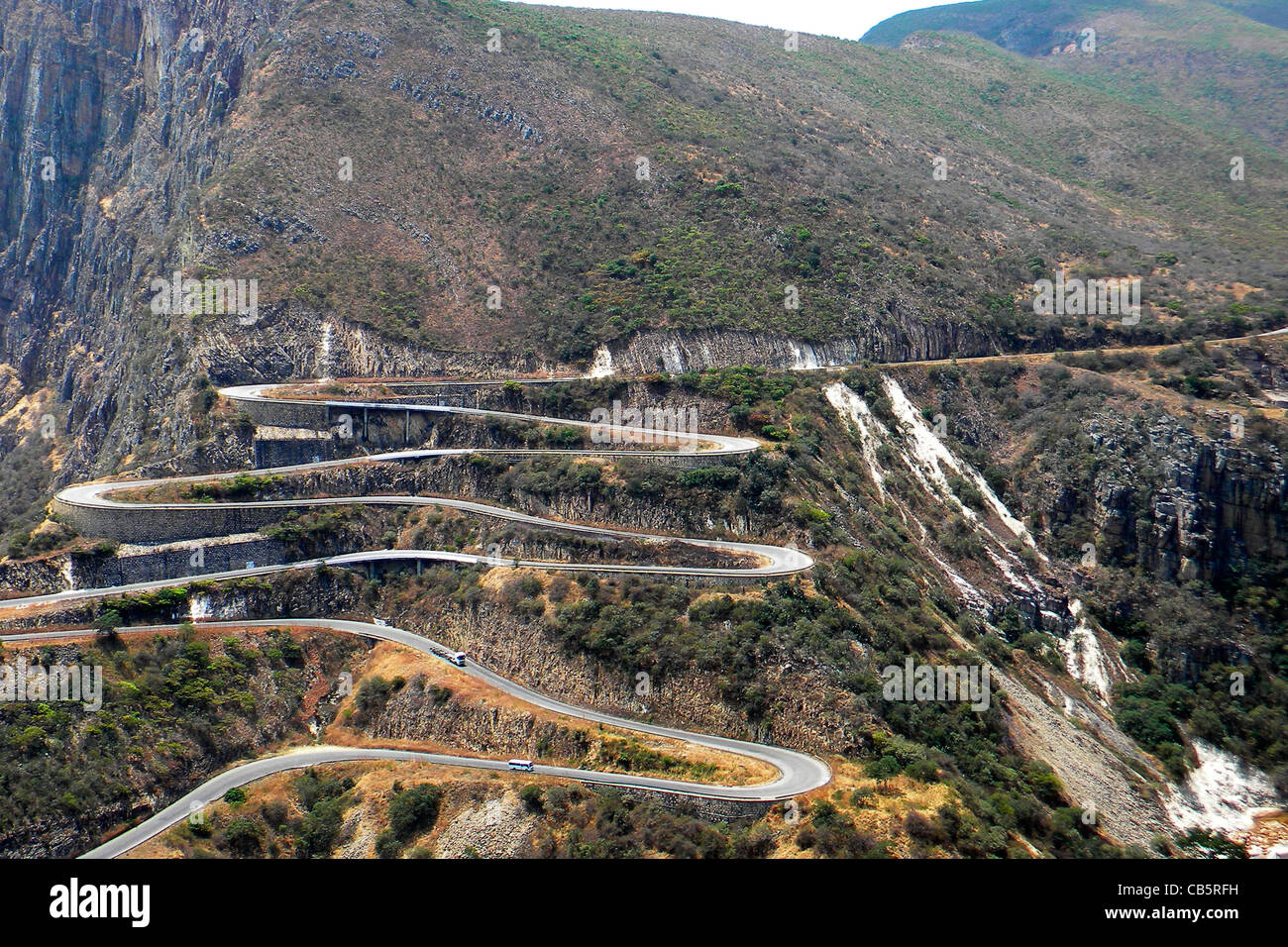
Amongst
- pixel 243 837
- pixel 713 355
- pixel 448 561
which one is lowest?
pixel 243 837

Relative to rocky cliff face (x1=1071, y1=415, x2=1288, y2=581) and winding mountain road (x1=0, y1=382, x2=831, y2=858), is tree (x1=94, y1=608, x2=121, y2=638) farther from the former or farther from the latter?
rocky cliff face (x1=1071, y1=415, x2=1288, y2=581)

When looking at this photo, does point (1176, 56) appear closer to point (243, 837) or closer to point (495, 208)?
point (495, 208)

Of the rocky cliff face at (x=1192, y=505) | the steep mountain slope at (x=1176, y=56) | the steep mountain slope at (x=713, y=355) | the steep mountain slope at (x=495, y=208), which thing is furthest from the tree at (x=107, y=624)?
the steep mountain slope at (x=1176, y=56)

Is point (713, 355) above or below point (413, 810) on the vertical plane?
above

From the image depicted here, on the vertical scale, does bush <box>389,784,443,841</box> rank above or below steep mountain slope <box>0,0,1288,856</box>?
below

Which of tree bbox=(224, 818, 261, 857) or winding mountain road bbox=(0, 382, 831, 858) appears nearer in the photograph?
tree bbox=(224, 818, 261, 857)

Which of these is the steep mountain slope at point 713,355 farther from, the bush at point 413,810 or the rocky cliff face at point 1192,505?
the bush at point 413,810

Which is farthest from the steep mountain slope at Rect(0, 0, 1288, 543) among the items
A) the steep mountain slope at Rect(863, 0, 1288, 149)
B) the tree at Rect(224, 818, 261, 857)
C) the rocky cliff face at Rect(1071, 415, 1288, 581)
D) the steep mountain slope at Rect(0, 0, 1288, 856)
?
the steep mountain slope at Rect(863, 0, 1288, 149)

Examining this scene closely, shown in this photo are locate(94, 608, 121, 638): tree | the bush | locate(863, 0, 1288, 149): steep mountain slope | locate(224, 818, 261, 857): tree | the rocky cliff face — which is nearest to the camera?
locate(224, 818, 261, 857): tree

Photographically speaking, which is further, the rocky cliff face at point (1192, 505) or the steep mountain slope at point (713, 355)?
the rocky cliff face at point (1192, 505)

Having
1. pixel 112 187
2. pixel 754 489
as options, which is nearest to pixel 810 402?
pixel 754 489

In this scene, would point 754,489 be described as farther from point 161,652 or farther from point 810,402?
point 161,652

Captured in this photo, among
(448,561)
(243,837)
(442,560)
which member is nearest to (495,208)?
(442,560)
